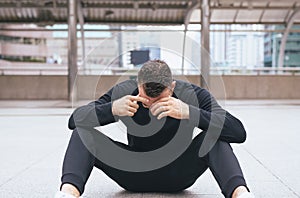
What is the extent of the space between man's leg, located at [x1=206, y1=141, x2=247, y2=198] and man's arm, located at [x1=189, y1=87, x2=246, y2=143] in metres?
0.06

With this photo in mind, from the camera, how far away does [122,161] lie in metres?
2.25

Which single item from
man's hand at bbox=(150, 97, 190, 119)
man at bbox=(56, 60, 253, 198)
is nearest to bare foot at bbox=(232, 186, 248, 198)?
man at bbox=(56, 60, 253, 198)

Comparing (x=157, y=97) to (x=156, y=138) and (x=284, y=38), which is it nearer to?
(x=156, y=138)

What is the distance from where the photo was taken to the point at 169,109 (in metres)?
1.89

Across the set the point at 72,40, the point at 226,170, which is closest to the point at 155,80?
the point at 226,170

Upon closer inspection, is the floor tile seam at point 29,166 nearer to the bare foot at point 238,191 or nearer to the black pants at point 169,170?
the black pants at point 169,170

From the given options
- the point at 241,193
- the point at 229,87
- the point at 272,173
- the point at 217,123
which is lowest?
the point at 272,173

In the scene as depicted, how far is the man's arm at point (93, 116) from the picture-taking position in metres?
2.05

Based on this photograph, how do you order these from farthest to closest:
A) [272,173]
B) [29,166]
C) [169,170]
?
1. [29,166]
2. [272,173]
3. [169,170]

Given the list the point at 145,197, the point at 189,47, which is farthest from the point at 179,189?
the point at 189,47

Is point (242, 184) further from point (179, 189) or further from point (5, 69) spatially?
point (5, 69)

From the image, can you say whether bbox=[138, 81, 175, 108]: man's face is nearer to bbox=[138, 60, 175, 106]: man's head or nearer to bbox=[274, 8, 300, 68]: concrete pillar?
bbox=[138, 60, 175, 106]: man's head

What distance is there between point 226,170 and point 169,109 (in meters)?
0.42

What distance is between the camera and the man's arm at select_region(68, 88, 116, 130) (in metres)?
2.05
